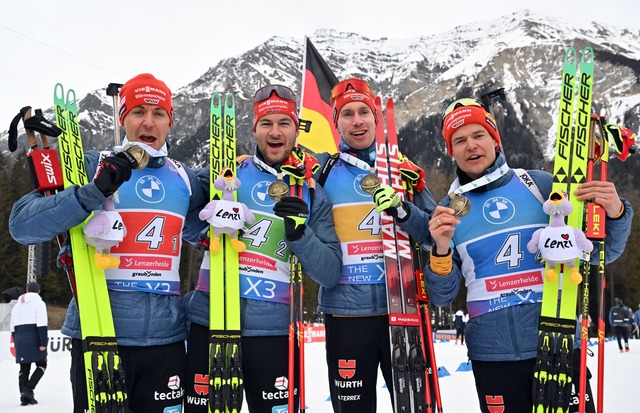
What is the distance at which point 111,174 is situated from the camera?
10.1 feet

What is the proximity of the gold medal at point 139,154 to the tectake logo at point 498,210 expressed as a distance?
2.11 m

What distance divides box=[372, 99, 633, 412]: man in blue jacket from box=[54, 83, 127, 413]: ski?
6.40 ft

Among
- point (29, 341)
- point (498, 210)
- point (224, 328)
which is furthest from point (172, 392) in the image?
point (29, 341)

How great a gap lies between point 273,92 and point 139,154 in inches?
47.2

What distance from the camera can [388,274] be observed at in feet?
12.8

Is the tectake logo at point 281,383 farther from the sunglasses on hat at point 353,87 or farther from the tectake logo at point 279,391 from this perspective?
the sunglasses on hat at point 353,87

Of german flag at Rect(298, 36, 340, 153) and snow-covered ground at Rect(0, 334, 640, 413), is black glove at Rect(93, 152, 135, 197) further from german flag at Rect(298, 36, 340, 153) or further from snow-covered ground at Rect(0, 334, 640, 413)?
german flag at Rect(298, 36, 340, 153)

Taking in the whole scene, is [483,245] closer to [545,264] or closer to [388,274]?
[545,264]

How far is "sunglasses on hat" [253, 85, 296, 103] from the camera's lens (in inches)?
159

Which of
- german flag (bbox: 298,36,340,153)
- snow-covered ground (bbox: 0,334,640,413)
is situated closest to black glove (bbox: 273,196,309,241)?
snow-covered ground (bbox: 0,334,640,413)

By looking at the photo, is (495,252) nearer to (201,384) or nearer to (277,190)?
(277,190)

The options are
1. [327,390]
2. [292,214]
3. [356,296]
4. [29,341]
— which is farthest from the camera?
[327,390]

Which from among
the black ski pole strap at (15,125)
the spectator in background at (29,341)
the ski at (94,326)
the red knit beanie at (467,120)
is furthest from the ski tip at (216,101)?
the spectator in background at (29,341)

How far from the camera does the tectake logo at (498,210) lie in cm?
337
